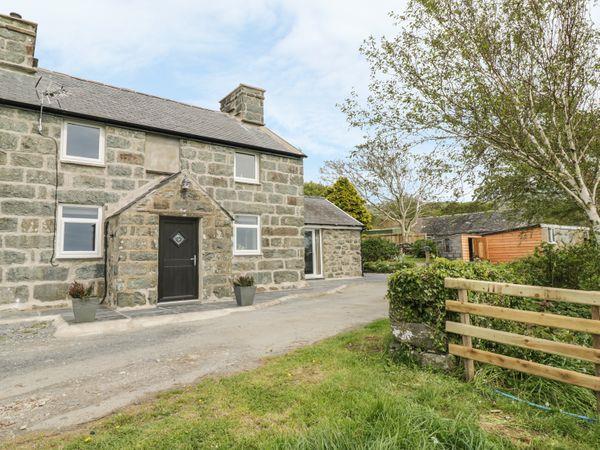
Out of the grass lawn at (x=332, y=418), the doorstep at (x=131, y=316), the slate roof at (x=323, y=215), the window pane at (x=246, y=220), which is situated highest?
the slate roof at (x=323, y=215)

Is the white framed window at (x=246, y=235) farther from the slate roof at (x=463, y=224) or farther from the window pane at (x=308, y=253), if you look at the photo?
the slate roof at (x=463, y=224)

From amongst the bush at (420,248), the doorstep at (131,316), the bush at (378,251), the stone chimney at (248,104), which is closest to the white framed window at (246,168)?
the stone chimney at (248,104)

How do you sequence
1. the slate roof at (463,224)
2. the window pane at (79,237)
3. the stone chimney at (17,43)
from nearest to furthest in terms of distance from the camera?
the window pane at (79,237) < the stone chimney at (17,43) < the slate roof at (463,224)

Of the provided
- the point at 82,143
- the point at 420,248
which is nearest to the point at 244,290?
the point at 82,143

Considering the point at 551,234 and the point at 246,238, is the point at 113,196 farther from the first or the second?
the point at 551,234

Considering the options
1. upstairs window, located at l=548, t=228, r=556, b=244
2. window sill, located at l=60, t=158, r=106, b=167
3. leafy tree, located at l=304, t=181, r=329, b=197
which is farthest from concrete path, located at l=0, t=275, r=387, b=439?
leafy tree, located at l=304, t=181, r=329, b=197

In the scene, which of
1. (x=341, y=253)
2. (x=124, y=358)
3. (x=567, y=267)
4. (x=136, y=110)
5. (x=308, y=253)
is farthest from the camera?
(x=341, y=253)

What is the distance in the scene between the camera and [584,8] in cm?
698

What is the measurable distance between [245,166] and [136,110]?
14.0 feet

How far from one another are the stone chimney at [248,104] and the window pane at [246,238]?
5.61 metres

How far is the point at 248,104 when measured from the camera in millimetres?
15742

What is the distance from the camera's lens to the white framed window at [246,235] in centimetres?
1277

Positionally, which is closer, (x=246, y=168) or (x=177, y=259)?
(x=177, y=259)

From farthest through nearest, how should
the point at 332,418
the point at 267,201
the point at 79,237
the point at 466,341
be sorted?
the point at 267,201, the point at 79,237, the point at 466,341, the point at 332,418
